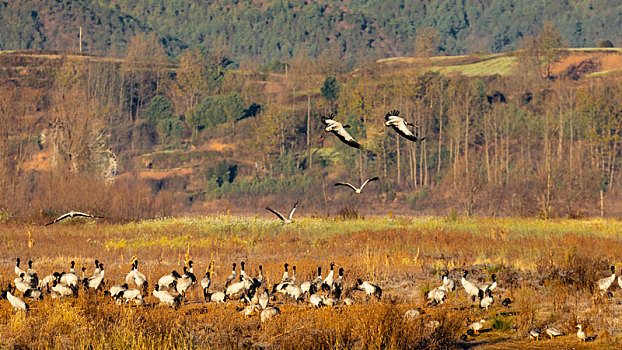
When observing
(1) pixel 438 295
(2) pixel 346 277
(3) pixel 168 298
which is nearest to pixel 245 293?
(3) pixel 168 298

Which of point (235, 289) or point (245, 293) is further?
point (235, 289)

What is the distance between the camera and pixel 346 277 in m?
24.8

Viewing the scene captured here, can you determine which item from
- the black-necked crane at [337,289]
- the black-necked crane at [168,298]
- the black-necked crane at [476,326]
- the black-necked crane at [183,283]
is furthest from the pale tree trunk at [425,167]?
the black-necked crane at [168,298]

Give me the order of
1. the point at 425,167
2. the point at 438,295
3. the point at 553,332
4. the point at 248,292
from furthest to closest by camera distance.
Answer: the point at 425,167 < the point at 438,295 < the point at 248,292 < the point at 553,332

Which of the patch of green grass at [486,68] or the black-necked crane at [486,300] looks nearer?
the black-necked crane at [486,300]

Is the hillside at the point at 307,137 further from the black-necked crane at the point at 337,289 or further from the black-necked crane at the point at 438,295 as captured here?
the black-necked crane at the point at 438,295

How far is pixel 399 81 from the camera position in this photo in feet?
343

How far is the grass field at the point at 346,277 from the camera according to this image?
1692 cm

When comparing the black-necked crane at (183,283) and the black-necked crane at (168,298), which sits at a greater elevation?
the black-necked crane at (183,283)

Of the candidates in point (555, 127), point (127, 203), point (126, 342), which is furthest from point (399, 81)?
point (126, 342)

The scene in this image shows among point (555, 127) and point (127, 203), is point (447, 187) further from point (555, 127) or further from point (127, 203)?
point (127, 203)

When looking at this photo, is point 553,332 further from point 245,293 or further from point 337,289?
point 245,293

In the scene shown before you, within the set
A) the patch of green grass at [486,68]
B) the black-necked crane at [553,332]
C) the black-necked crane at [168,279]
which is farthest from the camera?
the patch of green grass at [486,68]

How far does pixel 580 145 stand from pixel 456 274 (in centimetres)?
6276
